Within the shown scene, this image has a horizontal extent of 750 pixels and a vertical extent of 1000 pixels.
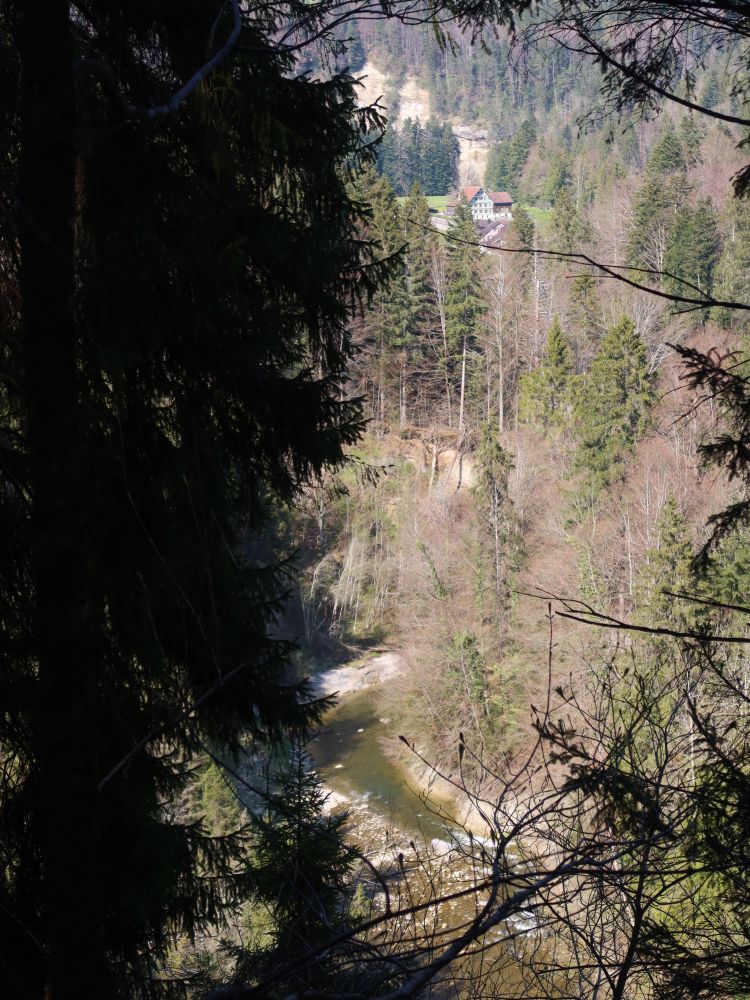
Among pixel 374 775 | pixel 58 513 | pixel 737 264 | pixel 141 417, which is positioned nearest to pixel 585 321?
pixel 737 264

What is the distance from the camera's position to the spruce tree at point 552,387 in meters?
29.3

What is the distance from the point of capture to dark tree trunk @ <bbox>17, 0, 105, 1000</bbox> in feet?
5.97

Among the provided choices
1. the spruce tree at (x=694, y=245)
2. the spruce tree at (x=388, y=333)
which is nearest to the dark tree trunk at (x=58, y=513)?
the spruce tree at (x=388, y=333)

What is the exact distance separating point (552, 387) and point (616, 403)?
4535mm

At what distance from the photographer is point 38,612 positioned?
191 centimetres

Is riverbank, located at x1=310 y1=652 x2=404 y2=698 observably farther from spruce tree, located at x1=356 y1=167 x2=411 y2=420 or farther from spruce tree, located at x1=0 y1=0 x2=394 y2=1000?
spruce tree, located at x1=0 y1=0 x2=394 y2=1000

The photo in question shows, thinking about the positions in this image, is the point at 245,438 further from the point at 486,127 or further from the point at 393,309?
the point at 486,127

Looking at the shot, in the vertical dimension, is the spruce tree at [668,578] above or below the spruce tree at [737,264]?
below

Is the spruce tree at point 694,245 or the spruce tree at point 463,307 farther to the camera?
the spruce tree at point 694,245

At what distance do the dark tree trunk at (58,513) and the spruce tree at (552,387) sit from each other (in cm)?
2797

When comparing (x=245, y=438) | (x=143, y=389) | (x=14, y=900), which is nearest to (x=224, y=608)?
(x=245, y=438)

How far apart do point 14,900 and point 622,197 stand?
45.7m

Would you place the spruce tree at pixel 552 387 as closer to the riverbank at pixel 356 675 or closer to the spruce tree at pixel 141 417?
the riverbank at pixel 356 675

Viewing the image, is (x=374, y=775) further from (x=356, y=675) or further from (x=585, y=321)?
(x=585, y=321)
